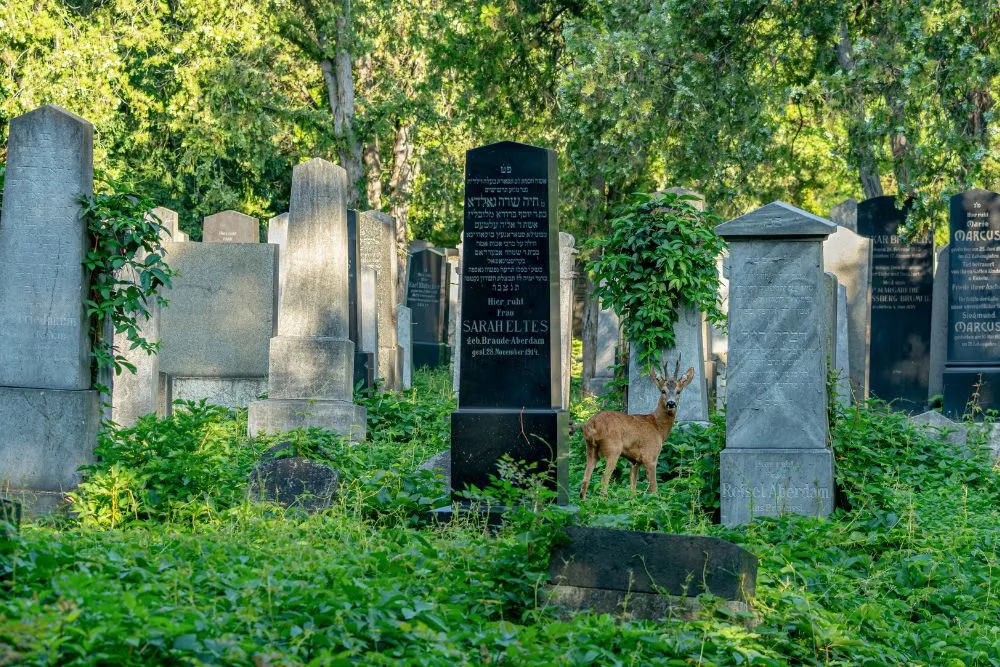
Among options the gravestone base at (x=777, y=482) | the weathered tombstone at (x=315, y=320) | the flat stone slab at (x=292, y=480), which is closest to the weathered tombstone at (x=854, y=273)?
the weathered tombstone at (x=315, y=320)

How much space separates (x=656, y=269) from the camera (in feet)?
44.3

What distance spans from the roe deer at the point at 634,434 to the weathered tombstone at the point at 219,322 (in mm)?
6628

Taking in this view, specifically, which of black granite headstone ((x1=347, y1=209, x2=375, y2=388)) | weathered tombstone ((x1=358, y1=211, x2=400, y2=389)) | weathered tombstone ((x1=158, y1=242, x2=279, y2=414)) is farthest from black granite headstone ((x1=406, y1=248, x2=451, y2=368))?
weathered tombstone ((x1=158, y1=242, x2=279, y2=414))

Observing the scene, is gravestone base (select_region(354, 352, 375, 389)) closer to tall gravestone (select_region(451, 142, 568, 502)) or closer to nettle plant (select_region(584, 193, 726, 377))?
nettle plant (select_region(584, 193, 726, 377))

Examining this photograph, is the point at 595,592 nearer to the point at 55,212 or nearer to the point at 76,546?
the point at 76,546

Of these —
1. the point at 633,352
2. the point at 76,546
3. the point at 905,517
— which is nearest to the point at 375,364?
the point at 633,352

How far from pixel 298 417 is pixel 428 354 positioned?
13.5m

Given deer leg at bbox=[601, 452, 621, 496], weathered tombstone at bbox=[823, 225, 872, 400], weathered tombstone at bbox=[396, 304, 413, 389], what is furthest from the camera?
weathered tombstone at bbox=[396, 304, 413, 389]

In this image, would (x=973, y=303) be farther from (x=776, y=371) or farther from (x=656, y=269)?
A: (x=776, y=371)

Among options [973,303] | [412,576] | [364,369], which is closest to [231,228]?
[364,369]

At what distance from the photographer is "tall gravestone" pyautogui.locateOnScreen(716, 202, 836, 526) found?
32.7 ft

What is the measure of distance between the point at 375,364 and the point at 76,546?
11.2m

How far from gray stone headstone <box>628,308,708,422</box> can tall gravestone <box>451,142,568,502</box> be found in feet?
14.3

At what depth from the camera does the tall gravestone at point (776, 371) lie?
9.95 m
